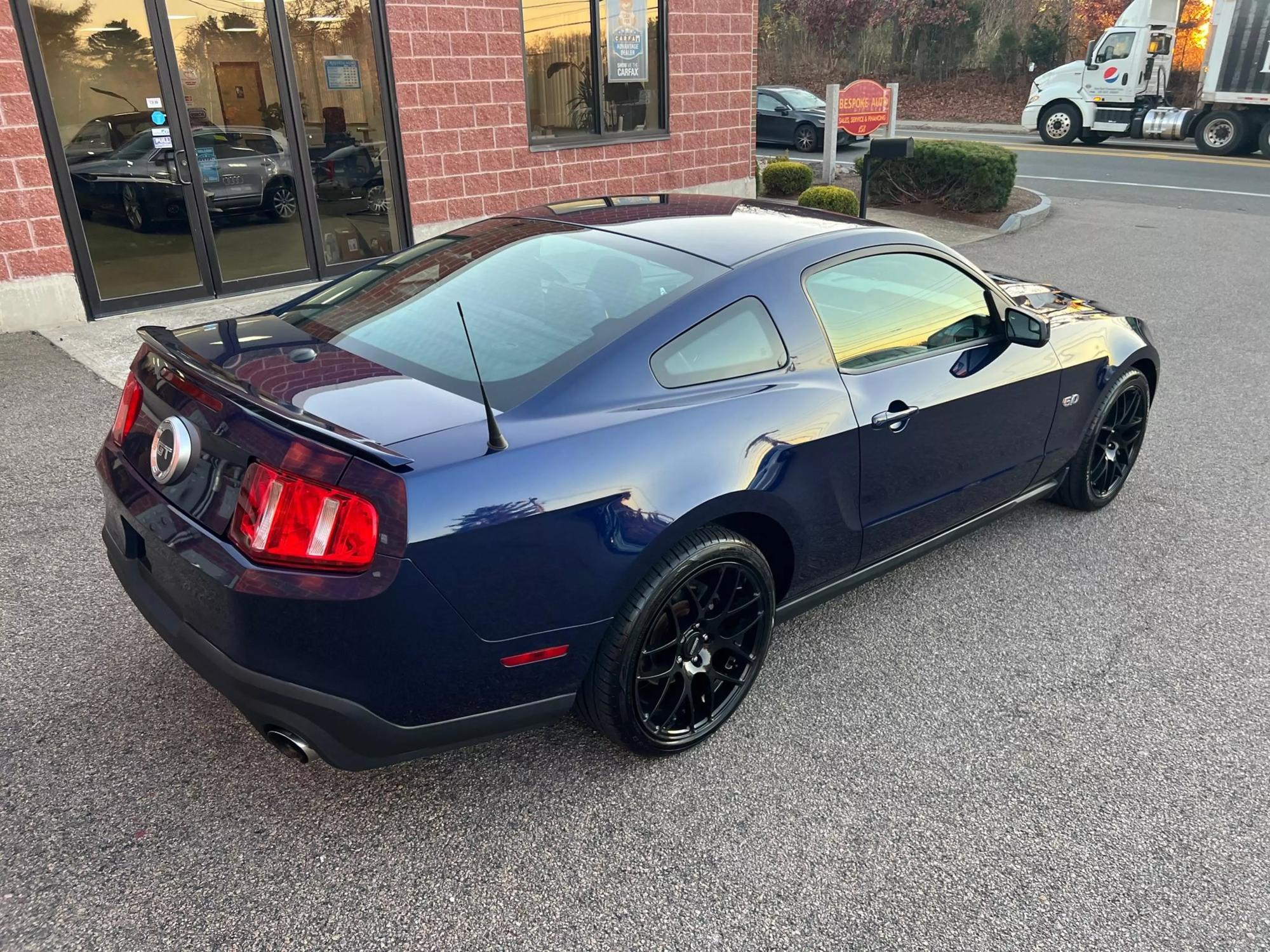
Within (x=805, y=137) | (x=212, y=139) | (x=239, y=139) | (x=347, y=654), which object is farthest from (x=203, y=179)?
(x=805, y=137)

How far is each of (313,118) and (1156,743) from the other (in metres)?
8.07

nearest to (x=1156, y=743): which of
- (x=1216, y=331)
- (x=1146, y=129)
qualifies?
(x=1216, y=331)

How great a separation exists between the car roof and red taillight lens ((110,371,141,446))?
1.53 m

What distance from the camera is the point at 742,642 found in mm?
2994

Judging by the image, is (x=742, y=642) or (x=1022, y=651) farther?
(x=1022, y=651)

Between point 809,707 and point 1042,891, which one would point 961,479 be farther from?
point 1042,891

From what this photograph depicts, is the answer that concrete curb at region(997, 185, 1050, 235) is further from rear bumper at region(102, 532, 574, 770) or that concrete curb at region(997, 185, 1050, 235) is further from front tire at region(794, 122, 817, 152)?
rear bumper at region(102, 532, 574, 770)

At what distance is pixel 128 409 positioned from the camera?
2.85 meters

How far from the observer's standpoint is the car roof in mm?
3172

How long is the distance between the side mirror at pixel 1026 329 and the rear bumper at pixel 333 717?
2.32 metres

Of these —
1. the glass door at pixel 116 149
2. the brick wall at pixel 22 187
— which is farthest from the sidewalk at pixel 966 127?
the brick wall at pixel 22 187

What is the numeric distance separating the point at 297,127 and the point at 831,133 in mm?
8272

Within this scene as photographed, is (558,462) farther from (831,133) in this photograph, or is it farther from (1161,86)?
(1161,86)

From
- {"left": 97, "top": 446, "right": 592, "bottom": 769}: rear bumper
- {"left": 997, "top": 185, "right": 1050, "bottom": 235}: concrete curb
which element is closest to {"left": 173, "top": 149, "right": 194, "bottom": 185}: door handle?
{"left": 97, "top": 446, "right": 592, "bottom": 769}: rear bumper
